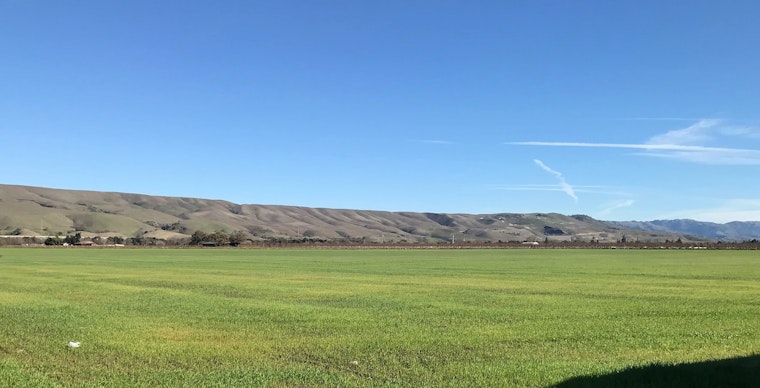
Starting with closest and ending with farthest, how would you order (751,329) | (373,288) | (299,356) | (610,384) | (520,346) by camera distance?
(610,384), (299,356), (520,346), (751,329), (373,288)

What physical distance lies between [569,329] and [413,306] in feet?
22.9

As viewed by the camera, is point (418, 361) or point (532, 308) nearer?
point (418, 361)

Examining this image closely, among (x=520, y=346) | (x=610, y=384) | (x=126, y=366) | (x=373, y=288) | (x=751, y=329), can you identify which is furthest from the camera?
(x=373, y=288)

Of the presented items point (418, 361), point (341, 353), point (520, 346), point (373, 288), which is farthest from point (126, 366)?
point (373, 288)

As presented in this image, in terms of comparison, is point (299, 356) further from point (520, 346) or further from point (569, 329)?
point (569, 329)

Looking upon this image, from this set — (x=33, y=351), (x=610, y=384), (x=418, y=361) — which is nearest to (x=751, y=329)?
(x=610, y=384)

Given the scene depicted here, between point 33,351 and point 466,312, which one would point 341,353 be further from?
point 466,312

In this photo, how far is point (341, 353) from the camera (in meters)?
13.5

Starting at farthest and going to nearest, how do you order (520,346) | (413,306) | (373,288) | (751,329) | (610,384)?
(373,288)
(413,306)
(751,329)
(520,346)
(610,384)

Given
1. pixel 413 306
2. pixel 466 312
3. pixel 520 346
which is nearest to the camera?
pixel 520 346

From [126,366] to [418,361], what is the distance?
556 cm

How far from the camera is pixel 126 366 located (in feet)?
40.2

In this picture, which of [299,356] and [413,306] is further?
[413,306]

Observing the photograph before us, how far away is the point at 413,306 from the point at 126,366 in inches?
480
